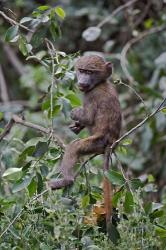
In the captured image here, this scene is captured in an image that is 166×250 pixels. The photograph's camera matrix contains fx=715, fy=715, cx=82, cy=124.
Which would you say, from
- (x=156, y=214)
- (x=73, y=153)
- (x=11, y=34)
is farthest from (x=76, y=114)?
(x=156, y=214)

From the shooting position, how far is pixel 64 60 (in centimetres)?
570

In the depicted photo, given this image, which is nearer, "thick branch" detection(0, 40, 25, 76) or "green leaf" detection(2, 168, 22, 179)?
"green leaf" detection(2, 168, 22, 179)

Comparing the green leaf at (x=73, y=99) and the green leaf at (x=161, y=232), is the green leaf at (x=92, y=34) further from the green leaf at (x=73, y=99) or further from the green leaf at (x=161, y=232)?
the green leaf at (x=161, y=232)

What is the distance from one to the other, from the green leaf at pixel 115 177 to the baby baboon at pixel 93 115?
0.40 m

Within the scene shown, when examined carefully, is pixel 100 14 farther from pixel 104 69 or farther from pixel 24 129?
pixel 104 69

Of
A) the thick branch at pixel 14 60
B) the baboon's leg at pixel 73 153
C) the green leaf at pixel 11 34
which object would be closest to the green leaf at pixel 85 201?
the baboon's leg at pixel 73 153

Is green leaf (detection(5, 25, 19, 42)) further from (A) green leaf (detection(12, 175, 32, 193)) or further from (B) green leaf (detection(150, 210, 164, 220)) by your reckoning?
(B) green leaf (detection(150, 210, 164, 220))

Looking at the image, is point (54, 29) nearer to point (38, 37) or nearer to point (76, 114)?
point (38, 37)

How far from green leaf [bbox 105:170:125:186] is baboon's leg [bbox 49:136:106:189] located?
15.7 inches

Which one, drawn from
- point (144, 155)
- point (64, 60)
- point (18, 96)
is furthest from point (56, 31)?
point (18, 96)

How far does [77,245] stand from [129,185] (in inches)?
20.4

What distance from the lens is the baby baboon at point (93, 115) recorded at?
5.14 metres

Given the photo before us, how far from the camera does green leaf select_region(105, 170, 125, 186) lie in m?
4.62

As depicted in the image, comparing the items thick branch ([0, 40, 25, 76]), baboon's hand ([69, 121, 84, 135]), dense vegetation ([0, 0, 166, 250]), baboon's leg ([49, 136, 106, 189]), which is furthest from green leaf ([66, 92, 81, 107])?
thick branch ([0, 40, 25, 76])
